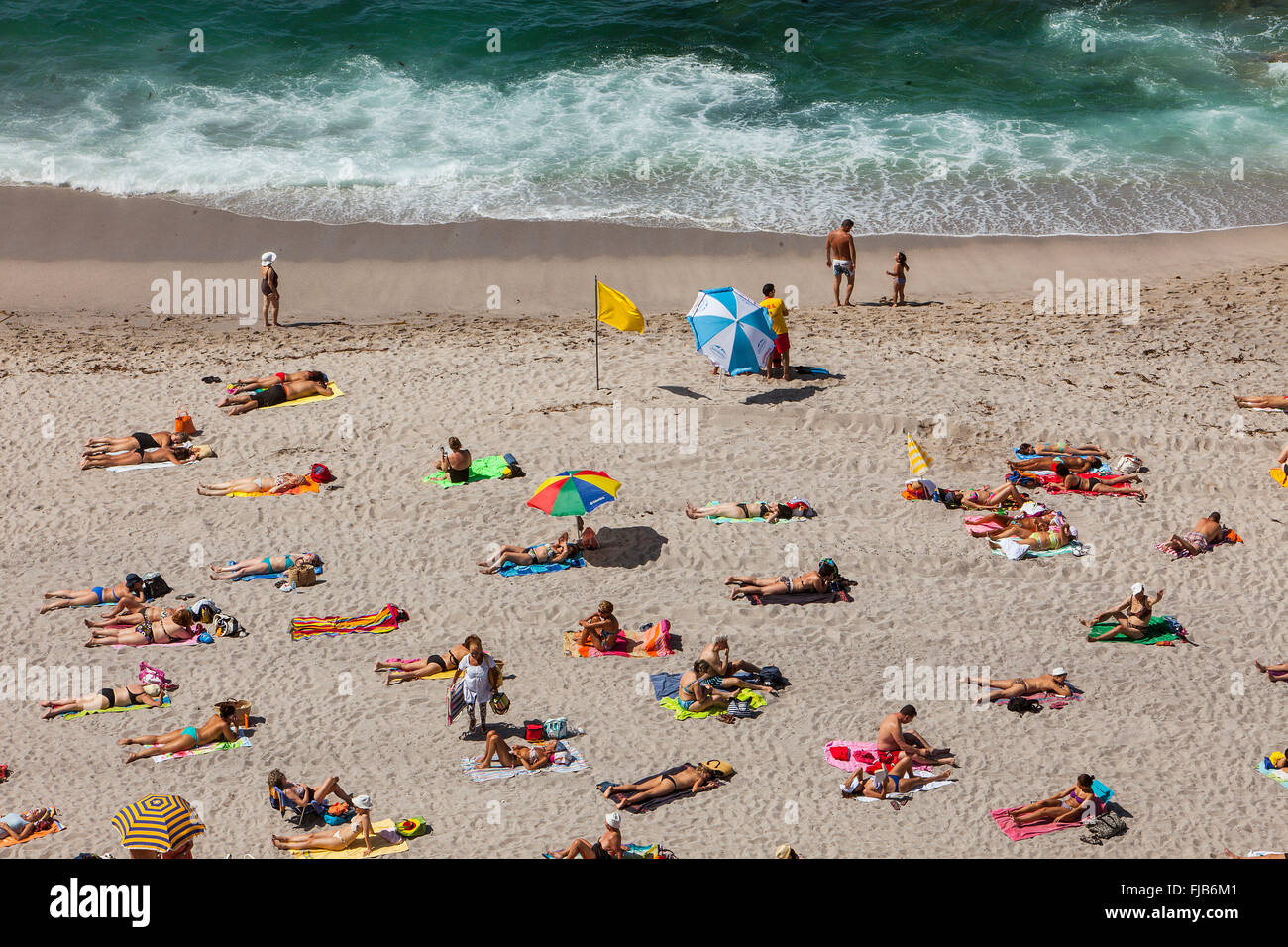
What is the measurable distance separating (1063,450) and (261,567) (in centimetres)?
1118

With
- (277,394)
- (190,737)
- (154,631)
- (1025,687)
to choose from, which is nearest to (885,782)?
(1025,687)

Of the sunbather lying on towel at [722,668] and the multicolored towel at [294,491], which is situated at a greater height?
the multicolored towel at [294,491]

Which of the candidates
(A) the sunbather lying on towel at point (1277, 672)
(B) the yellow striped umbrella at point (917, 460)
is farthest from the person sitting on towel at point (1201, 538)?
(B) the yellow striped umbrella at point (917, 460)

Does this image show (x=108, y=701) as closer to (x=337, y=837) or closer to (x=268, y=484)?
(x=337, y=837)

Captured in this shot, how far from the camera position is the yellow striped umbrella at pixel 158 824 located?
11758mm

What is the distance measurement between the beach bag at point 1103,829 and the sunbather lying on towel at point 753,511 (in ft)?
19.9

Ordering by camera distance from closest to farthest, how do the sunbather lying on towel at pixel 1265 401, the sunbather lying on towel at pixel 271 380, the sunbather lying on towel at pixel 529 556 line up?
the sunbather lying on towel at pixel 529 556 < the sunbather lying on towel at pixel 1265 401 < the sunbather lying on towel at pixel 271 380

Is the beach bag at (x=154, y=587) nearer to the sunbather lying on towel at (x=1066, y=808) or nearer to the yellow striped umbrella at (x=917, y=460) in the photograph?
the yellow striped umbrella at (x=917, y=460)

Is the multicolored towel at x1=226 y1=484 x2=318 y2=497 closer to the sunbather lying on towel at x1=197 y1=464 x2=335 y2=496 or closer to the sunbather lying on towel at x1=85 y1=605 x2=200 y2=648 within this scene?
the sunbather lying on towel at x1=197 y1=464 x2=335 y2=496

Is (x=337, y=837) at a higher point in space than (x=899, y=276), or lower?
lower

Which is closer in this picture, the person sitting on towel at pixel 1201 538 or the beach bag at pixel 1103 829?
the beach bag at pixel 1103 829

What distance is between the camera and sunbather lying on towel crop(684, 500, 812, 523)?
687 inches

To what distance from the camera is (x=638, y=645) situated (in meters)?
15.3
